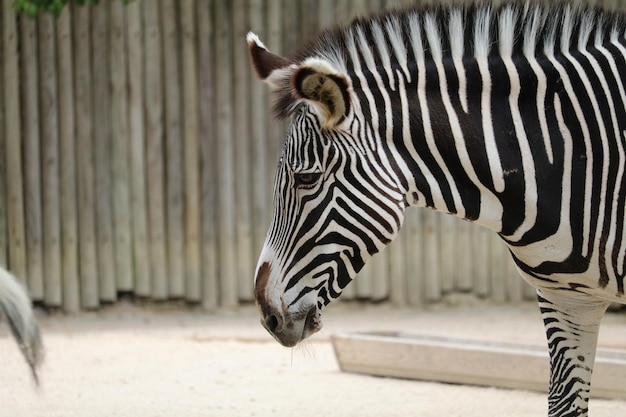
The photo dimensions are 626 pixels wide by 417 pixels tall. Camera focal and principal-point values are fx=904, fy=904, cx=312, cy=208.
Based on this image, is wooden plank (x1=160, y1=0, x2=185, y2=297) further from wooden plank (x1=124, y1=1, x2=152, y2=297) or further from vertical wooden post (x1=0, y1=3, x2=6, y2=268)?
vertical wooden post (x1=0, y1=3, x2=6, y2=268)

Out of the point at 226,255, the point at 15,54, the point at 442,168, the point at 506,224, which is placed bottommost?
the point at 226,255

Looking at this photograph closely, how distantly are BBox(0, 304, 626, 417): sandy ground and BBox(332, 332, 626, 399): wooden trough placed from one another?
0.08m

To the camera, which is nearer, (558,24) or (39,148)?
(558,24)

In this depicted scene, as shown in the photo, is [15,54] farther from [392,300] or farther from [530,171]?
[530,171]

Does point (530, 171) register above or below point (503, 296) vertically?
above

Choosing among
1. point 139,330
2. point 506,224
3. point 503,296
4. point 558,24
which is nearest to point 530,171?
point 506,224

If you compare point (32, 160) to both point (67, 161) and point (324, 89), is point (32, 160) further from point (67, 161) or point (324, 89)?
point (324, 89)

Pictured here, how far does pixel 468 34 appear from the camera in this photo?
3453 millimetres

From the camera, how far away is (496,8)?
3465 millimetres

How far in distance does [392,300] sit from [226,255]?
191cm

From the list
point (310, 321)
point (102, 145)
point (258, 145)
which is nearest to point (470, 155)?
point (310, 321)

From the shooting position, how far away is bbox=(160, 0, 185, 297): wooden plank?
9.66m

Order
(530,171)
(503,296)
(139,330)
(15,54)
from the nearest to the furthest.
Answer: (530,171) → (139,330) → (15,54) → (503,296)

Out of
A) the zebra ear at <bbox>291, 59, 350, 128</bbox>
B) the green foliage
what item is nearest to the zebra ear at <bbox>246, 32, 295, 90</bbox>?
the zebra ear at <bbox>291, 59, 350, 128</bbox>
